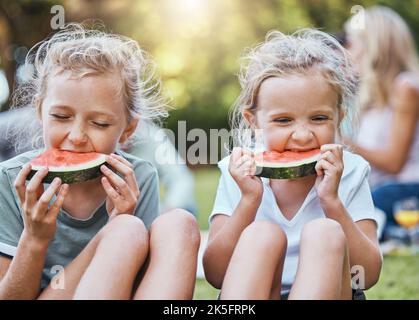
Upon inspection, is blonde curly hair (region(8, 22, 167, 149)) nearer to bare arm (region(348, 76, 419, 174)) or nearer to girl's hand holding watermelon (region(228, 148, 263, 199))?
girl's hand holding watermelon (region(228, 148, 263, 199))

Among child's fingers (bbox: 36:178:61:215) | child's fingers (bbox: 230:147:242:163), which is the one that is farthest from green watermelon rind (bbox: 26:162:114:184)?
child's fingers (bbox: 230:147:242:163)

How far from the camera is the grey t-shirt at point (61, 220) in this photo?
2736mm

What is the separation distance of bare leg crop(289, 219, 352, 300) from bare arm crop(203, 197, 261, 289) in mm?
308

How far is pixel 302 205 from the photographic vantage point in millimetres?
2873

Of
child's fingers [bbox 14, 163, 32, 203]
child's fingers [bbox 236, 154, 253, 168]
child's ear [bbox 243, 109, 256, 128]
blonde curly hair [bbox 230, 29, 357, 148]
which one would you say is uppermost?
blonde curly hair [bbox 230, 29, 357, 148]

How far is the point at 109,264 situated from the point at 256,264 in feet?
1.72

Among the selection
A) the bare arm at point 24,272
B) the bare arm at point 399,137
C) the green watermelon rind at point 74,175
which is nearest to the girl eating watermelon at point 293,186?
the green watermelon rind at point 74,175

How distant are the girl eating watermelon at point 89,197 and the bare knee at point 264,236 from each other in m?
0.22

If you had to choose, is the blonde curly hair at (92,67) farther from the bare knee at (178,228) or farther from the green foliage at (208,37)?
the green foliage at (208,37)

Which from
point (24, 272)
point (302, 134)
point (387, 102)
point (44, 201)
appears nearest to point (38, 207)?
point (44, 201)

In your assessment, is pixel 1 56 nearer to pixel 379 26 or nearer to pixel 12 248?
pixel 379 26

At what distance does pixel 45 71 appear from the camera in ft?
9.73

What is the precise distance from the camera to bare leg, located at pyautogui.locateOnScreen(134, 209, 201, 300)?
2.36 metres

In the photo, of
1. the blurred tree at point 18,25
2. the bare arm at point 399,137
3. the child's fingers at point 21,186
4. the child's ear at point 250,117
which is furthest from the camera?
the blurred tree at point 18,25
